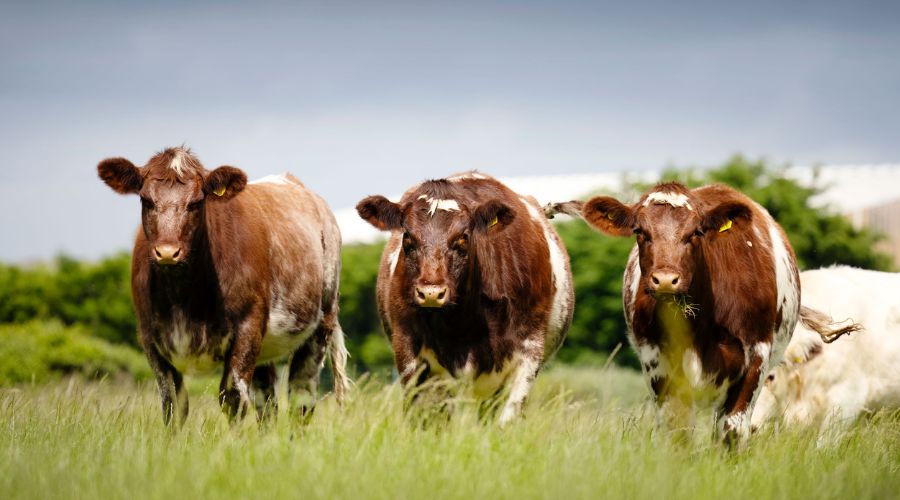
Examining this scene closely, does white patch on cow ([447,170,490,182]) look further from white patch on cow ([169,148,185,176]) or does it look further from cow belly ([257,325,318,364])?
white patch on cow ([169,148,185,176])

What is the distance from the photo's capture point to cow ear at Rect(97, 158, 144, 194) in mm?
7953

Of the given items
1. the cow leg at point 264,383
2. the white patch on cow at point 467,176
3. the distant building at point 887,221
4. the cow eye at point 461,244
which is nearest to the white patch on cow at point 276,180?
the cow leg at point 264,383

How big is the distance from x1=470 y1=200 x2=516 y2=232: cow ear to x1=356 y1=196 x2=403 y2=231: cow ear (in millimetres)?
554

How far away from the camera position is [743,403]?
7547 millimetres

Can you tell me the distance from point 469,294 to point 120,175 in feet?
9.08

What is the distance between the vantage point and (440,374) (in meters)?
7.99

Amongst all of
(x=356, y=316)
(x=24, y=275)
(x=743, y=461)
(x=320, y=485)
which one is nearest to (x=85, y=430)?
(x=320, y=485)

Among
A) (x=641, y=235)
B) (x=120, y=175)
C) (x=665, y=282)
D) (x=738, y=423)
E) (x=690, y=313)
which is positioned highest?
(x=120, y=175)

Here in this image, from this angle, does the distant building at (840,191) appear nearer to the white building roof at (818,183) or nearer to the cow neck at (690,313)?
the white building roof at (818,183)

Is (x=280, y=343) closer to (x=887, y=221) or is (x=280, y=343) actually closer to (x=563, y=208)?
(x=563, y=208)

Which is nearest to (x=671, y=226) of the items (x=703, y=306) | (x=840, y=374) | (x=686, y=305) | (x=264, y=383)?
(x=686, y=305)

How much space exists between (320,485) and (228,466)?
25.7 inches

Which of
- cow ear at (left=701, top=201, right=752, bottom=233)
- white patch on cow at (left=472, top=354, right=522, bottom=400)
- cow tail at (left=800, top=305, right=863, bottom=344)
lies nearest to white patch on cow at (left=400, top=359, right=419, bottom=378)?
white patch on cow at (left=472, top=354, right=522, bottom=400)

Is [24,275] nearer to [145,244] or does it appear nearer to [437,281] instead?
[145,244]
